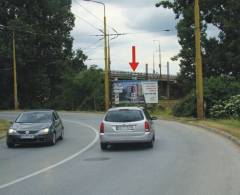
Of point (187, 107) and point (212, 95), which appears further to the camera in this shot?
point (187, 107)

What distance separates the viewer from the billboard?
5578cm

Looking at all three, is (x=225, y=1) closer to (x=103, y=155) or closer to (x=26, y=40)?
(x=26, y=40)

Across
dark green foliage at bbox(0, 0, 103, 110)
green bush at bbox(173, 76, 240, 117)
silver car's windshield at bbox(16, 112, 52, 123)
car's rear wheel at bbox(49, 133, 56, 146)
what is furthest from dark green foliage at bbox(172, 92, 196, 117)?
dark green foliage at bbox(0, 0, 103, 110)

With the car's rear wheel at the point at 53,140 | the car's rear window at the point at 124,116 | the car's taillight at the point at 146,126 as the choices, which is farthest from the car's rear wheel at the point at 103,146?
the car's rear wheel at the point at 53,140

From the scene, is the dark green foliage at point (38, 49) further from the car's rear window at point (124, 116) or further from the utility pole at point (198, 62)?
the car's rear window at point (124, 116)

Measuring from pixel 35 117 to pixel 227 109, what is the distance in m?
18.7

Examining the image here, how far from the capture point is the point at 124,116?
21.3m

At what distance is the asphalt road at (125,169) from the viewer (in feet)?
39.9

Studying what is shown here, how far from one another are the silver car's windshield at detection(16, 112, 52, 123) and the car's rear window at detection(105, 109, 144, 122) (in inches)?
156

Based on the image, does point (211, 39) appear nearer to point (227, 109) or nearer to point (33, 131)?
point (227, 109)

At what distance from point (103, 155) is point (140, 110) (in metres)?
3.05

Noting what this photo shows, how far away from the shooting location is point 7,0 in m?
77.8

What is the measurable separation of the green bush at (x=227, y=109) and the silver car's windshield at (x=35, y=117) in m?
16.5

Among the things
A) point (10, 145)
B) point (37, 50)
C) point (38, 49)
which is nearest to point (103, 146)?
A: point (10, 145)
